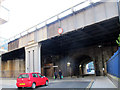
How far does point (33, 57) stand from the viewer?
67.7 ft

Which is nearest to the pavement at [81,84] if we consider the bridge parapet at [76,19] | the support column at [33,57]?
the support column at [33,57]

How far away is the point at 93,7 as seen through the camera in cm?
1317

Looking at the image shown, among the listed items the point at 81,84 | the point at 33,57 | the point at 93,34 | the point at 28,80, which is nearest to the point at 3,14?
the point at 28,80

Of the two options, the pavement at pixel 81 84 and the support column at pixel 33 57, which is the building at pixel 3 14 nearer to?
the pavement at pixel 81 84

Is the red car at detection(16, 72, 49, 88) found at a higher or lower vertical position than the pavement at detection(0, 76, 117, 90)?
higher

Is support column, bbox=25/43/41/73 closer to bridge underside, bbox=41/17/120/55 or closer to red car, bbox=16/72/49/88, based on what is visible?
bridge underside, bbox=41/17/120/55

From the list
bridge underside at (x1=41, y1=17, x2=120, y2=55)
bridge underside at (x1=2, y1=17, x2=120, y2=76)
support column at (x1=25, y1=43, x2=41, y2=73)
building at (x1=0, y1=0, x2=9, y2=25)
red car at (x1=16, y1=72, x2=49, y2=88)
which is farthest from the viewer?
bridge underside at (x1=2, y1=17, x2=120, y2=76)

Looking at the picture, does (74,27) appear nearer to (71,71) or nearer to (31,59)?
(31,59)

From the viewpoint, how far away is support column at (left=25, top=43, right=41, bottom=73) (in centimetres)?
1941

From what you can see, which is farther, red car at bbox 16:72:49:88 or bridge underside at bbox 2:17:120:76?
bridge underside at bbox 2:17:120:76

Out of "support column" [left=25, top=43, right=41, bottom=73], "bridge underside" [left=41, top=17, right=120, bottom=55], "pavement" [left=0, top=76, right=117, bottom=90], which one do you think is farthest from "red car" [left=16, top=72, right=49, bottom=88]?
"bridge underside" [left=41, top=17, right=120, bottom=55]

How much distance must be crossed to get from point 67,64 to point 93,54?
7260 mm

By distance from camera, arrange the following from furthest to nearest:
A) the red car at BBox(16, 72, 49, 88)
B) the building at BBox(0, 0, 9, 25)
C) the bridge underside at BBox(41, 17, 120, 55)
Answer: the bridge underside at BBox(41, 17, 120, 55), the red car at BBox(16, 72, 49, 88), the building at BBox(0, 0, 9, 25)

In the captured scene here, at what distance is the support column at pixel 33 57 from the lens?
1941 centimetres
